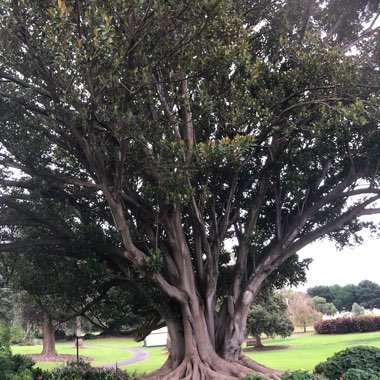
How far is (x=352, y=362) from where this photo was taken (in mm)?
9336

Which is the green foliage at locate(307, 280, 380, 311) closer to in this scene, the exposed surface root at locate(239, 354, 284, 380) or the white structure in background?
the white structure in background

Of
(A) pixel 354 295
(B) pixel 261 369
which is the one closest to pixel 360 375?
(B) pixel 261 369

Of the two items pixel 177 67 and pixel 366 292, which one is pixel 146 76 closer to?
pixel 177 67

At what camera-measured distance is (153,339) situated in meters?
38.3

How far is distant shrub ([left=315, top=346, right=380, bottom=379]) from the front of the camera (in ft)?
30.2

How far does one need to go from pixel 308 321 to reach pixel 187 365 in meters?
31.7

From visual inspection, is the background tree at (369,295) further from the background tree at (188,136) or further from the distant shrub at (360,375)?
the distant shrub at (360,375)

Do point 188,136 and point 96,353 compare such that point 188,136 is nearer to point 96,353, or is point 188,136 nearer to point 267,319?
point 267,319

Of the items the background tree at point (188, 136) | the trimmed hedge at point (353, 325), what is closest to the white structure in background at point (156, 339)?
the trimmed hedge at point (353, 325)

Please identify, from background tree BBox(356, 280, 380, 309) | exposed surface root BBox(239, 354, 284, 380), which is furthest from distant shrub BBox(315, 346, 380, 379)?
background tree BBox(356, 280, 380, 309)

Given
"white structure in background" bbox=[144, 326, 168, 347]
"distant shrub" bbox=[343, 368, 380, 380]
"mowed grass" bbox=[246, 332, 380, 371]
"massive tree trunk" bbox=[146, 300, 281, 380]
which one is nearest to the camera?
"distant shrub" bbox=[343, 368, 380, 380]

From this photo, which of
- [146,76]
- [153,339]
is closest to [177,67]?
[146,76]

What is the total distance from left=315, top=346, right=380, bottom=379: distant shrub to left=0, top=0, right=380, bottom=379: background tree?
4.21ft

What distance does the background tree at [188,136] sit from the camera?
6.86 meters
